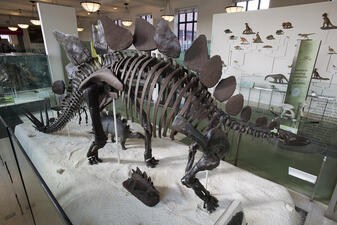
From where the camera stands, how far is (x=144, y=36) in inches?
67.5

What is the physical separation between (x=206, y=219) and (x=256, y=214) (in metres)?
0.49

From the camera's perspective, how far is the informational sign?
130 inches

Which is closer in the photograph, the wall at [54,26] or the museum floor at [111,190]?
the museum floor at [111,190]

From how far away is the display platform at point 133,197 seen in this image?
5.61ft

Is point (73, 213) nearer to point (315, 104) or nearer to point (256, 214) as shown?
point (256, 214)

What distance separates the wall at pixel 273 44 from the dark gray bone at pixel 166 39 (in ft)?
11.9

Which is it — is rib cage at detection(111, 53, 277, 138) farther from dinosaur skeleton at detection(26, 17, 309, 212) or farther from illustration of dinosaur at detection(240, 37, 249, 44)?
illustration of dinosaur at detection(240, 37, 249, 44)

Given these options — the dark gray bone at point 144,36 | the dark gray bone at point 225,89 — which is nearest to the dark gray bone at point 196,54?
the dark gray bone at point 225,89

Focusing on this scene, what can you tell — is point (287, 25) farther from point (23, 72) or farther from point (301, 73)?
point (23, 72)

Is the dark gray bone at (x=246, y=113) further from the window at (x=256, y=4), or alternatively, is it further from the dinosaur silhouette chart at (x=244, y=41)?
the window at (x=256, y=4)

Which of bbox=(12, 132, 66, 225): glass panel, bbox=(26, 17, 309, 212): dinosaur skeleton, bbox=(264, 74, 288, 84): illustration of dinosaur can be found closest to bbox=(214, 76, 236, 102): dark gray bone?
bbox=(26, 17, 309, 212): dinosaur skeleton

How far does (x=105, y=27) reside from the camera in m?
1.66

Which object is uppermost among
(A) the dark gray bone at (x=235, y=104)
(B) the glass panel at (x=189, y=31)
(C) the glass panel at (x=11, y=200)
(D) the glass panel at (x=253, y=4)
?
(D) the glass panel at (x=253, y=4)

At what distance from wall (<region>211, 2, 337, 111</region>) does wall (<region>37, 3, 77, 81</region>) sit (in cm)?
416
